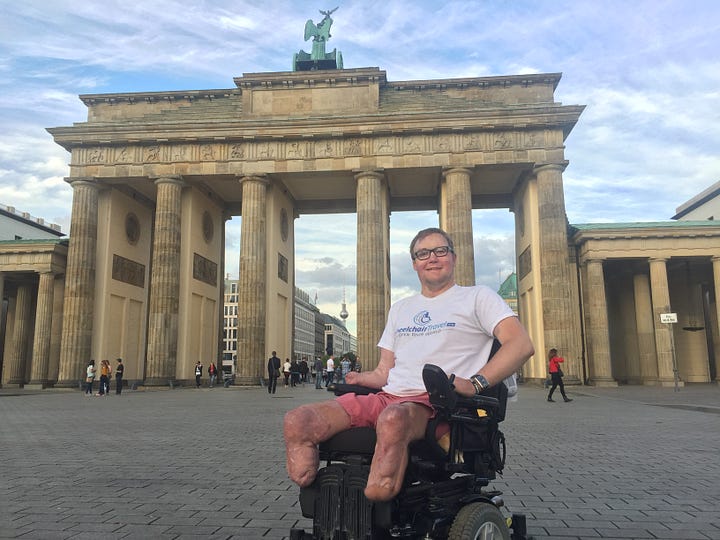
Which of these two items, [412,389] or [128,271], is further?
[128,271]

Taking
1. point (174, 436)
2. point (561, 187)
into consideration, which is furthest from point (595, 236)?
point (174, 436)

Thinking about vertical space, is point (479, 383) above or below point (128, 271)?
below

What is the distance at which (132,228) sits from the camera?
120 feet

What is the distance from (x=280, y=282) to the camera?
36.2m

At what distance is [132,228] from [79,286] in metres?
6.02

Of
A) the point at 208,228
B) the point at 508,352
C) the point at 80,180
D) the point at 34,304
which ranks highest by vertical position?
the point at 80,180

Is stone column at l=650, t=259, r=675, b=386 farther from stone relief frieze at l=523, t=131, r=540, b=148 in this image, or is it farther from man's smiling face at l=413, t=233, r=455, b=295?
man's smiling face at l=413, t=233, r=455, b=295

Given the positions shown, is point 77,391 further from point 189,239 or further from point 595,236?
point 595,236

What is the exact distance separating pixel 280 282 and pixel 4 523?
3204 cm

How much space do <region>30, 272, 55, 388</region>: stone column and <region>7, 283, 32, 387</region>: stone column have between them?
526cm

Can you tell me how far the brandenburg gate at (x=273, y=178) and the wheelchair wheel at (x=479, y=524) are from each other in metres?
27.8

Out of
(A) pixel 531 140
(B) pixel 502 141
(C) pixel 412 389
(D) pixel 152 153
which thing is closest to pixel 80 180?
(D) pixel 152 153

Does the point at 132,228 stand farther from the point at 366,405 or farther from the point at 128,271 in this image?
the point at 366,405

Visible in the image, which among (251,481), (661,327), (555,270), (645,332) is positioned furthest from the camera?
(645,332)
